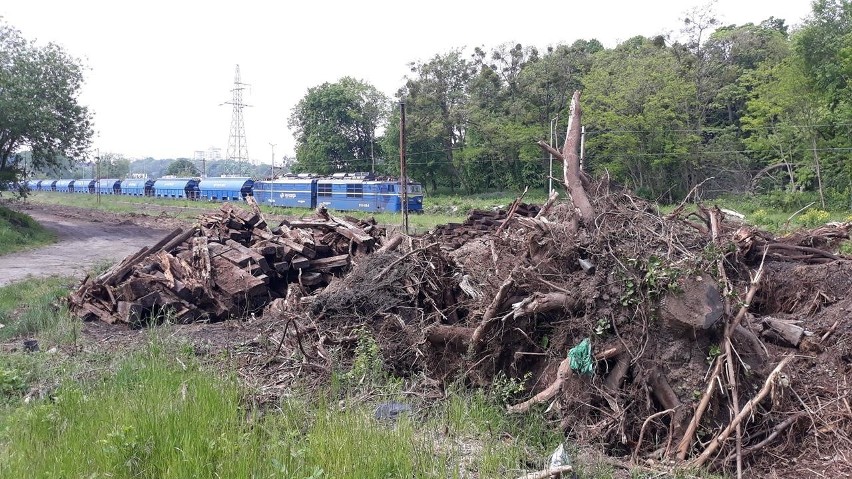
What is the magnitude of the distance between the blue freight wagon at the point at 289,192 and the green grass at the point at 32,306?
27.1m

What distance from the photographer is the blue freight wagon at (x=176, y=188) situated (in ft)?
181

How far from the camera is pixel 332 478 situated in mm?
3945

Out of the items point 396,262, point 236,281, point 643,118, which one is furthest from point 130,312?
point 643,118

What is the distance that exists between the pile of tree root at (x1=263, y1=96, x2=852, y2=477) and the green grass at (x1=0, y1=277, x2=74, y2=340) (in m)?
4.64

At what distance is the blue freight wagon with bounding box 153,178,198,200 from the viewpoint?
5506cm

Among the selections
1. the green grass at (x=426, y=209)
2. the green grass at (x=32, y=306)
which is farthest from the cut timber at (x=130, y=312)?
the green grass at (x=426, y=209)

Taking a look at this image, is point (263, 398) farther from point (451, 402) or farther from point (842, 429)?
point (842, 429)

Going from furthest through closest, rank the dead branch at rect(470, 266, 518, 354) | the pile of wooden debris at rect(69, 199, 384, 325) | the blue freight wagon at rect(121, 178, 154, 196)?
the blue freight wagon at rect(121, 178, 154, 196), the pile of wooden debris at rect(69, 199, 384, 325), the dead branch at rect(470, 266, 518, 354)

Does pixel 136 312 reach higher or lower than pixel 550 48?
lower

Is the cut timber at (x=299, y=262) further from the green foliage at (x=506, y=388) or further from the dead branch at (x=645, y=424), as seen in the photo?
the dead branch at (x=645, y=424)

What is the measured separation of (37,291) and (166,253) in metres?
4.65

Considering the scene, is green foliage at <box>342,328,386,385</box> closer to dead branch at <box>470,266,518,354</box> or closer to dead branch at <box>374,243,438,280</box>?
dead branch at <box>470,266,518,354</box>

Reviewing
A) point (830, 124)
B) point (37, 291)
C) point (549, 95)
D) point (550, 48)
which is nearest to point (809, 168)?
point (830, 124)

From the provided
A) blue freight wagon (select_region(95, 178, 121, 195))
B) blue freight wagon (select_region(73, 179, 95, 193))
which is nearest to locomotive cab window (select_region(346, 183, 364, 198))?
blue freight wagon (select_region(95, 178, 121, 195))
